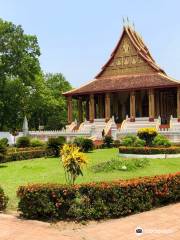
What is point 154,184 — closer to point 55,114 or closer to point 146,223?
point 146,223

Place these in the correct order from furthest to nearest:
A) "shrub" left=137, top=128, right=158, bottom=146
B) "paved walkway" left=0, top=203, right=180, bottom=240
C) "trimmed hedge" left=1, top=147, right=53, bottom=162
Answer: "shrub" left=137, top=128, right=158, bottom=146 < "trimmed hedge" left=1, top=147, right=53, bottom=162 < "paved walkway" left=0, top=203, right=180, bottom=240

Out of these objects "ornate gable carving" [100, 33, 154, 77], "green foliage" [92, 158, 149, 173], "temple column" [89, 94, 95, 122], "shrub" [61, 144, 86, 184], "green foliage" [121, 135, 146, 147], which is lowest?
"green foliage" [92, 158, 149, 173]

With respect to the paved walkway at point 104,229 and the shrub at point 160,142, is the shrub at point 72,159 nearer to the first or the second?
the paved walkway at point 104,229

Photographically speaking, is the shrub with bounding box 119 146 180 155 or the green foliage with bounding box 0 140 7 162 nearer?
the green foliage with bounding box 0 140 7 162

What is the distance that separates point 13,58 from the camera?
1748 inches

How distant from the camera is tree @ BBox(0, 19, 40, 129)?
44.1m

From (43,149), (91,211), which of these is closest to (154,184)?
(91,211)

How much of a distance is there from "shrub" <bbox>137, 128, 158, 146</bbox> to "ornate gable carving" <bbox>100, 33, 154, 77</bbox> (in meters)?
20.7

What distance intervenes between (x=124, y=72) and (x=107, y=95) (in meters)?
4.13

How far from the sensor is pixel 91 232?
31.6 feet

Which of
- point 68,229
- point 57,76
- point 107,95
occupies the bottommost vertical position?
point 68,229

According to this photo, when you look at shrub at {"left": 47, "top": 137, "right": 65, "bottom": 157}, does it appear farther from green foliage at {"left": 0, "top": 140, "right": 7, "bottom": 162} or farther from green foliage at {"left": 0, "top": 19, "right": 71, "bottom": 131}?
green foliage at {"left": 0, "top": 19, "right": 71, "bottom": 131}

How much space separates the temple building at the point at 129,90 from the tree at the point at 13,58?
17.3 feet

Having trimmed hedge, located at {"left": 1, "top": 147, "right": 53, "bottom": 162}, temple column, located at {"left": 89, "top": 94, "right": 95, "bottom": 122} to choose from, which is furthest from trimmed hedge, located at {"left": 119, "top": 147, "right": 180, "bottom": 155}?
temple column, located at {"left": 89, "top": 94, "right": 95, "bottom": 122}
